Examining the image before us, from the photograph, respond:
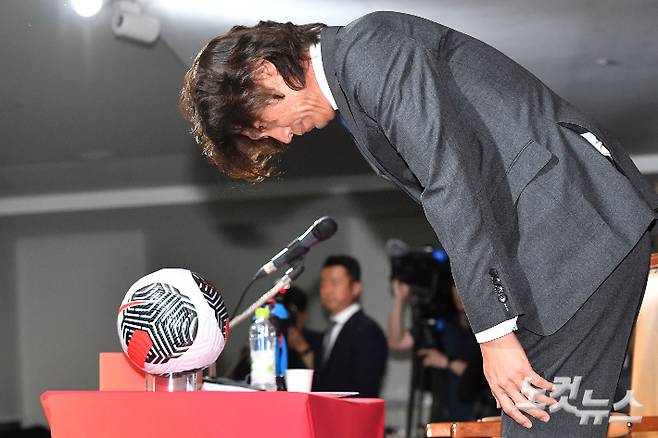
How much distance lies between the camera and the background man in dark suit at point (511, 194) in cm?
108

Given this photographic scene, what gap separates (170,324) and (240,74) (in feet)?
1.30

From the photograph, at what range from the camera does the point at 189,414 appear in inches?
45.8

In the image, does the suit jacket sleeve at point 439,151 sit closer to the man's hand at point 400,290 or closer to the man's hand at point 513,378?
the man's hand at point 513,378

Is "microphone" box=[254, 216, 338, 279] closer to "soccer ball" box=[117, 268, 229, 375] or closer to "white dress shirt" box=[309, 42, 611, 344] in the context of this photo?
"soccer ball" box=[117, 268, 229, 375]

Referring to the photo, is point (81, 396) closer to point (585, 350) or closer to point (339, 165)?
point (585, 350)

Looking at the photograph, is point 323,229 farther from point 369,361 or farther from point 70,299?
point 70,299

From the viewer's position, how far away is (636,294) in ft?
3.73

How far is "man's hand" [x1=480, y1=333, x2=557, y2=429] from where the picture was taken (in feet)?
3.55

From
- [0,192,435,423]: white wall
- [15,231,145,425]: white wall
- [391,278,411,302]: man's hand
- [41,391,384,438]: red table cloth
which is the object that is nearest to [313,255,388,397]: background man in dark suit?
[391,278,411,302]: man's hand

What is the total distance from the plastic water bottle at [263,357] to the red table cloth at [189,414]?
0.56m

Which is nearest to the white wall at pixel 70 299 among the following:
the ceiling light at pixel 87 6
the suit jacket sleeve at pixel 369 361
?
the suit jacket sleeve at pixel 369 361

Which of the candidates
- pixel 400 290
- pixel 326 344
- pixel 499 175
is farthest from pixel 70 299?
pixel 499 175

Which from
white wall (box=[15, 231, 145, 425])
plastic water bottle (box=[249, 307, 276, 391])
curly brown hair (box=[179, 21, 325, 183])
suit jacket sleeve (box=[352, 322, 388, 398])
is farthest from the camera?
white wall (box=[15, 231, 145, 425])

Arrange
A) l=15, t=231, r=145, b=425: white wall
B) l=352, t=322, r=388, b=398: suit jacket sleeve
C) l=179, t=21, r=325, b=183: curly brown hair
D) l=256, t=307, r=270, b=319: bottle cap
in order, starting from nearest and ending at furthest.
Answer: l=179, t=21, r=325, b=183: curly brown hair → l=256, t=307, r=270, b=319: bottle cap → l=352, t=322, r=388, b=398: suit jacket sleeve → l=15, t=231, r=145, b=425: white wall
